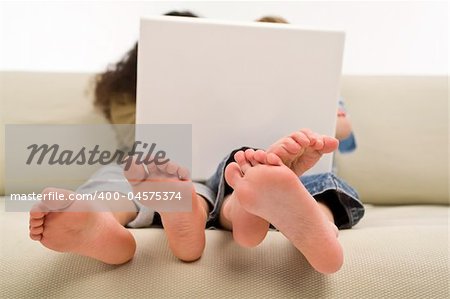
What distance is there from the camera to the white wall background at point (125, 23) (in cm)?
165

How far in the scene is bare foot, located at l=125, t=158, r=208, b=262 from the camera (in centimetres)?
59

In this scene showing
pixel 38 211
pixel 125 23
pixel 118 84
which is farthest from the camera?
pixel 125 23

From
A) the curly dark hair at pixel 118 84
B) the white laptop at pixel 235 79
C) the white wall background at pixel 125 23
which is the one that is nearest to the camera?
the white laptop at pixel 235 79

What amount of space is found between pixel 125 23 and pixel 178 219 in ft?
4.12

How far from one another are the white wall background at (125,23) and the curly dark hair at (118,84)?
40cm

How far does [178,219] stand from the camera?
60 cm

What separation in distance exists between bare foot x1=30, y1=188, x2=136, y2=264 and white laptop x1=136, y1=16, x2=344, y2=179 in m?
0.25

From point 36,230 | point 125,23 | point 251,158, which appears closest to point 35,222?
point 36,230

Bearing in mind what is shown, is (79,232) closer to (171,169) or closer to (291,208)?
(171,169)

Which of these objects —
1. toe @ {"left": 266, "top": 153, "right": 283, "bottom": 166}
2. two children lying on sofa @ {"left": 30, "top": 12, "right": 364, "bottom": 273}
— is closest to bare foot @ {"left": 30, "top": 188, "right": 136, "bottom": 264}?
two children lying on sofa @ {"left": 30, "top": 12, "right": 364, "bottom": 273}

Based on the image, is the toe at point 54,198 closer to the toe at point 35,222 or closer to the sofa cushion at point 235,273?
the toe at point 35,222

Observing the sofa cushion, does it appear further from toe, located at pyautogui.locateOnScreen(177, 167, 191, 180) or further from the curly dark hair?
the curly dark hair

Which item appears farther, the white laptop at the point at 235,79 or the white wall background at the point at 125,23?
the white wall background at the point at 125,23

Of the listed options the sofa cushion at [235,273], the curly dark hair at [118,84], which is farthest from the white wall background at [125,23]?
the sofa cushion at [235,273]
